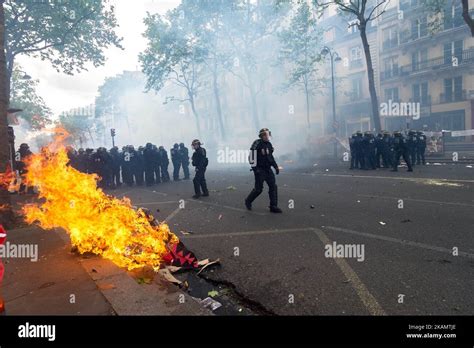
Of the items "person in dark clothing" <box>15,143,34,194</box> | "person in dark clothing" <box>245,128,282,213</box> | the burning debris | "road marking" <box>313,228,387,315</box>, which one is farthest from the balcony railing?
the burning debris

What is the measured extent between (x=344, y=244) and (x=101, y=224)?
11.9ft

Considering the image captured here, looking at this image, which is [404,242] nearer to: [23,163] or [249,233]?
[249,233]

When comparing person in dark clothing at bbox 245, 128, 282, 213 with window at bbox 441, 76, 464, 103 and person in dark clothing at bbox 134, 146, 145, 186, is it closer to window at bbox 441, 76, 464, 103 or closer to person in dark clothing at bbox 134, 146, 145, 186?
person in dark clothing at bbox 134, 146, 145, 186

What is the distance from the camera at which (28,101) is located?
3488 centimetres

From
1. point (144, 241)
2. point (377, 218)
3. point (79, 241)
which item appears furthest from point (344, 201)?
point (79, 241)

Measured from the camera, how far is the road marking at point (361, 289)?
313cm

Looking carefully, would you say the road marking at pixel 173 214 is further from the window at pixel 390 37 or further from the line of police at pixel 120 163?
the window at pixel 390 37

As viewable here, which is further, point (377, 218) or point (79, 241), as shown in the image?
point (377, 218)

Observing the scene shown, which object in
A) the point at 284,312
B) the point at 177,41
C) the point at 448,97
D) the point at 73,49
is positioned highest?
the point at 177,41

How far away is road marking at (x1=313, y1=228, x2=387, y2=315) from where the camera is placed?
313 centimetres
